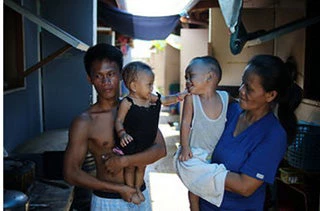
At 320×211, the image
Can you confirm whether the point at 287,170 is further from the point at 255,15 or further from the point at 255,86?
the point at 255,15

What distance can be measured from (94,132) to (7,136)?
211cm

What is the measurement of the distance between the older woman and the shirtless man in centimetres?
48

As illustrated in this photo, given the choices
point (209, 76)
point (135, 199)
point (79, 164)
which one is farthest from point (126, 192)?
point (209, 76)

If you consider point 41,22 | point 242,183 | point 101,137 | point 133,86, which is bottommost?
point 242,183

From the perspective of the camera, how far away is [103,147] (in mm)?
2014

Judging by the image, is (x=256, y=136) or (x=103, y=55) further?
(x=103, y=55)

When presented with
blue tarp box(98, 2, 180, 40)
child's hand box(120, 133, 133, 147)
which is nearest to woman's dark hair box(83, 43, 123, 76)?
child's hand box(120, 133, 133, 147)

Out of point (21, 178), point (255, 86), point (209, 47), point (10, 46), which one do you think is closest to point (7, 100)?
point (10, 46)

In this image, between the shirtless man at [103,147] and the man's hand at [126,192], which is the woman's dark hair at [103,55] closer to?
the shirtless man at [103,147]

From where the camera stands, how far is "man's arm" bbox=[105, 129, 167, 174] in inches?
75.3

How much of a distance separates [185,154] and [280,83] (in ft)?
2.13

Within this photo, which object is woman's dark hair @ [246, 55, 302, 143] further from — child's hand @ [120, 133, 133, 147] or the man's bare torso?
the man's bare torso

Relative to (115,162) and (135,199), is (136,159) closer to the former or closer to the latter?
(115,162)

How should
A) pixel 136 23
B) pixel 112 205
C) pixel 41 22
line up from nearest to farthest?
pixel 112 205 → pixel 41 22 → pixel 136 23
